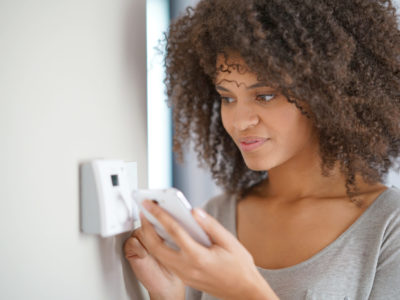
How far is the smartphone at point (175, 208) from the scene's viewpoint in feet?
1.92

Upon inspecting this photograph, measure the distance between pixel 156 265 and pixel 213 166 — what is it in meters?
0.66

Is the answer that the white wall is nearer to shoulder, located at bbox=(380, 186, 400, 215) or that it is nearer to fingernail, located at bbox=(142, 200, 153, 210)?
fingernail, located at bbox=(142, 200, 153, 210)

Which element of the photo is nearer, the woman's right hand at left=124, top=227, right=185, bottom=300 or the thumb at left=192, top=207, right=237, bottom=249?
the thumb at left=192, top=207, right=237, bottom=249

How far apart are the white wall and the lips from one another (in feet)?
1.09

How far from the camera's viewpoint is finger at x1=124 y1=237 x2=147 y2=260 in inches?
30.0

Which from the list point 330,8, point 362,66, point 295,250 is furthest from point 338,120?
point 295,250

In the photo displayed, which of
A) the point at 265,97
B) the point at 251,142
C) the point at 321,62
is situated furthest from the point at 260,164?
the point at 321,62

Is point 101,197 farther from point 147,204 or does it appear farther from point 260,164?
point 260,164

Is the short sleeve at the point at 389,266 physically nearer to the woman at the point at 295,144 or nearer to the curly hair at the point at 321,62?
the woman at the point at 295,144

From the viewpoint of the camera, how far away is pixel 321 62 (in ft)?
2.85

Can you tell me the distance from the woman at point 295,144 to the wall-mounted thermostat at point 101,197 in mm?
64

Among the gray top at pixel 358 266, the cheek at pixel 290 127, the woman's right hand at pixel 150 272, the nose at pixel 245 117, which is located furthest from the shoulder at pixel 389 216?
the woman's right hand at pixel 150 272

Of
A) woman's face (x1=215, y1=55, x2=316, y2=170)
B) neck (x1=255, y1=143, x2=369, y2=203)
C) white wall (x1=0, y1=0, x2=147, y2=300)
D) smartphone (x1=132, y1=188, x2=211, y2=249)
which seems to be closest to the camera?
white wall (x1=0, y1=0, x2=147, y2=300)

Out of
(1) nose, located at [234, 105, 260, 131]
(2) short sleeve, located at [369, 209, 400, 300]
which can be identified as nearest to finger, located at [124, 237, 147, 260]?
(1) nose, located at [234, 105, 260, 131]
